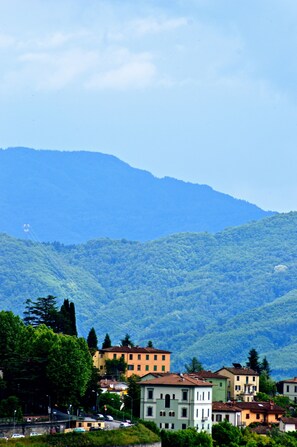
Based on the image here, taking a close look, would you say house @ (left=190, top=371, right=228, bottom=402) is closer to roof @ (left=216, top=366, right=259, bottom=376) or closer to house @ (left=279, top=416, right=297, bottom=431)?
roof @ (left=216, top=366, right=259, bottom=376)

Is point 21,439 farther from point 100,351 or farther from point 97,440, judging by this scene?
point 100,351

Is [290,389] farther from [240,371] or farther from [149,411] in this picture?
[149,411]

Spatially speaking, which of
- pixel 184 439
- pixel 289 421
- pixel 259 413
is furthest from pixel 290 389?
pixel 184 439

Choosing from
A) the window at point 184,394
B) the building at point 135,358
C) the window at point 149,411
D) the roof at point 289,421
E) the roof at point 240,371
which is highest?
the building at point 135,358

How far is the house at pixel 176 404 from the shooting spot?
415 ft

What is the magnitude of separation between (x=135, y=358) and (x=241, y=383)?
46.4 ft

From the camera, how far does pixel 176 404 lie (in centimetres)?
12712

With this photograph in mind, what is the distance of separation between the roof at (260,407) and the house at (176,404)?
43.7 feet

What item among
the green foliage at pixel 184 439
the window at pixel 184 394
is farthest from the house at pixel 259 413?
the green foliage at pixel 184 439

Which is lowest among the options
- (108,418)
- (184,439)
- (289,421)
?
(184,439)

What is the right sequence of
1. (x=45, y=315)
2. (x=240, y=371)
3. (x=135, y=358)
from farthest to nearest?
(x=135, y=358), (x=240, y=371), (x=45, y=315)

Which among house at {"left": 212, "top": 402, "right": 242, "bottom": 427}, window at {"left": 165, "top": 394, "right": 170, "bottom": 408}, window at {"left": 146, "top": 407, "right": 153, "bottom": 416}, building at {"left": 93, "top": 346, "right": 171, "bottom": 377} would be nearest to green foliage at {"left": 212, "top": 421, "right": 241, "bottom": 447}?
window at {"left": 165, "top": 394, "right": 170, "bottom": 408}

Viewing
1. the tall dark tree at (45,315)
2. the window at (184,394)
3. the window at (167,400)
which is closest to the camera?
the window at (167,400)

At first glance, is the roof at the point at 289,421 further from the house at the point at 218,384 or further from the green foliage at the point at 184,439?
the green foliage at the point at 184,439
